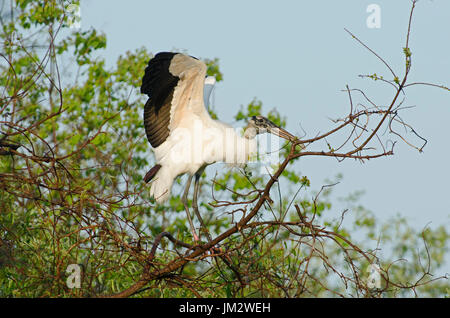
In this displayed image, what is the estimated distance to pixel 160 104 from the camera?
419 centimetres

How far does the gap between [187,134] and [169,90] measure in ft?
1.20

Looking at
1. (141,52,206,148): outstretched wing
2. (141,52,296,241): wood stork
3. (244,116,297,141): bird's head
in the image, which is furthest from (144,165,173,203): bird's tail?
(244,116,297,141): bird's head

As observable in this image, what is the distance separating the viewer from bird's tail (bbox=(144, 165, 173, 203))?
4.44 metres

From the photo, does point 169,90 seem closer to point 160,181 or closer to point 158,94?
point 158,94

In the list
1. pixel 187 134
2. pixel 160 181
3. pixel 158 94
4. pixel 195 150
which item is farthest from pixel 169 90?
pixel 160 181

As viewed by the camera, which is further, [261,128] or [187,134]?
[261,128]

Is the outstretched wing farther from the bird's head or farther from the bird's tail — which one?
the bird's head

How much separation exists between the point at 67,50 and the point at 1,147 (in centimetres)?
603

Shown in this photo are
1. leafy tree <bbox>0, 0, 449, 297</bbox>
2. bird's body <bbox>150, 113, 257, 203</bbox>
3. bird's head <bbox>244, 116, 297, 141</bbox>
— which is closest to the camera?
leafy tree <bbox>0, 0, 449, 297</bbox>

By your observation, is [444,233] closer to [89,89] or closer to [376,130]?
[89,89]

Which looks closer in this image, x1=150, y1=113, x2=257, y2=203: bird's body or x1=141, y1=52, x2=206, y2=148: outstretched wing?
x1=141, y1=52, x2=206, y2=148: outstretched wing

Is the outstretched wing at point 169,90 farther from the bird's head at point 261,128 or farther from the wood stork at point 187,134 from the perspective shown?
the bird's head at point 261,128

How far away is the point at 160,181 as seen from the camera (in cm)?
448

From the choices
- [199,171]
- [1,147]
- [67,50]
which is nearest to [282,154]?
[199,171]
